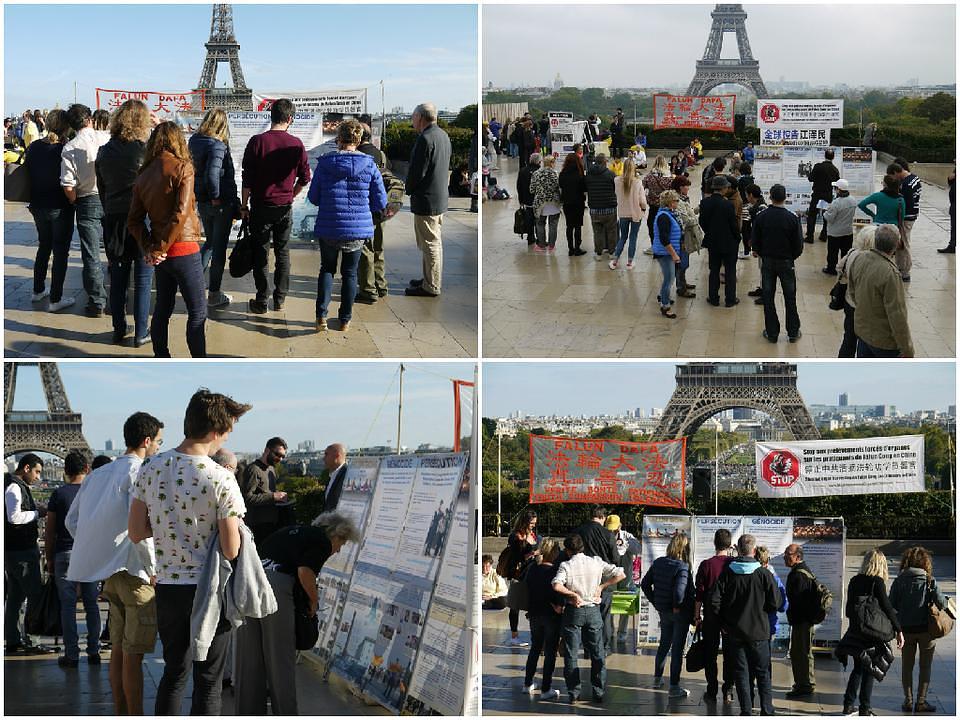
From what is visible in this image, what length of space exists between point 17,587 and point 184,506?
333cm

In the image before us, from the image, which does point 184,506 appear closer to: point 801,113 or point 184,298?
point 184,298

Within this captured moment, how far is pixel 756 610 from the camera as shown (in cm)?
561

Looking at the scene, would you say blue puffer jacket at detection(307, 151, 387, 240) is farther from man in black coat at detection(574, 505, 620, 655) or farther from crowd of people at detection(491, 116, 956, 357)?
crowd of people at detection(491, 116, 956, 357)

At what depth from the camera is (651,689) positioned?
654cm

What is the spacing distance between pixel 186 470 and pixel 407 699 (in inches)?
75.4

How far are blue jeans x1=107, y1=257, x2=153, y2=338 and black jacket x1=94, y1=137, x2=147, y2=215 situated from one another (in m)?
0.39

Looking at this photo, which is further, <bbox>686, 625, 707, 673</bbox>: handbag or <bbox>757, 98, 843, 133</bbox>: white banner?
<bbox>757, 98, 843, 133</bbox>: white banner

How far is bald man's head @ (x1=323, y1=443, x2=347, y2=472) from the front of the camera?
6.36 metres

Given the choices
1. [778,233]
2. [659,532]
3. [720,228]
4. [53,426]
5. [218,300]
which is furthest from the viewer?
[53,426]

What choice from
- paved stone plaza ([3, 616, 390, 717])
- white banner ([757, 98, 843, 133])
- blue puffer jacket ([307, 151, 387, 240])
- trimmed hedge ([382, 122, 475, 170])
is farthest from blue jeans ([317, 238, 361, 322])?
trimmed hedge ([382, 122, 475, 170])

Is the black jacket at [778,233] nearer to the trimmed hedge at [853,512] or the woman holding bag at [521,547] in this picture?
the woman holding bag at [521,547]

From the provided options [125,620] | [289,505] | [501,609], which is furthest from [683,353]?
[125,620]

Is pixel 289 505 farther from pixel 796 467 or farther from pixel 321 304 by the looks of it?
pixel 796 467

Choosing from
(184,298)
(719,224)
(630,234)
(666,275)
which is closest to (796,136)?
(630,234)
